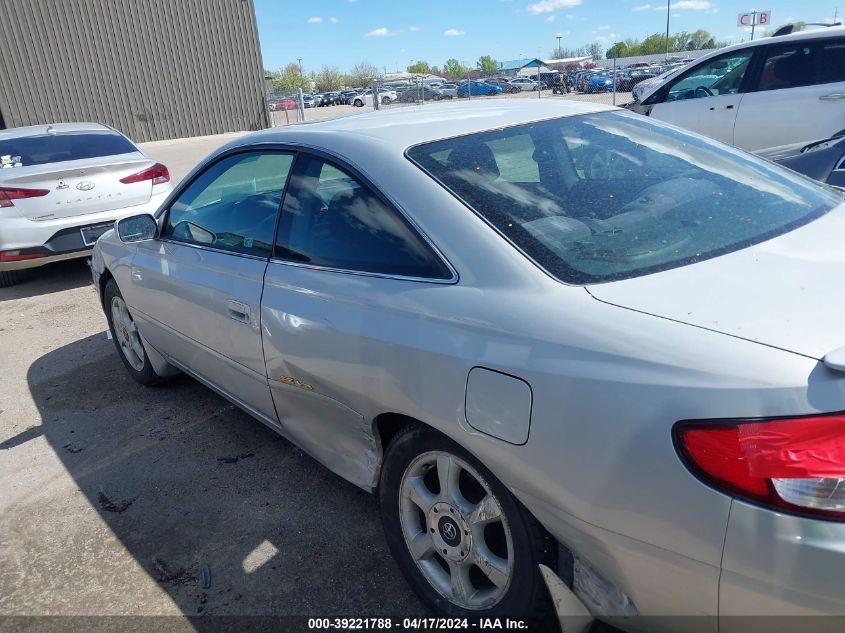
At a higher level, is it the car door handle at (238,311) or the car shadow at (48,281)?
the car door handle at (238,311)

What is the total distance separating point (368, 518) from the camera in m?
2.81

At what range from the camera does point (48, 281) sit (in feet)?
24.0

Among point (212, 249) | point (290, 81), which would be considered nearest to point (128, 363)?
point (212, 249)

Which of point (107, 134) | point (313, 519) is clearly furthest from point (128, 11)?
point (313, 519)

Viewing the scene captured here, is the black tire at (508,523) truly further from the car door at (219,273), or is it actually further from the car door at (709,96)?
the car door at (709,96)

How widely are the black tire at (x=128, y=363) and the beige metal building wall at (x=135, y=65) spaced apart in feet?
64.2

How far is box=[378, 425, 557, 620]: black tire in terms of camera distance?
1.80 meters

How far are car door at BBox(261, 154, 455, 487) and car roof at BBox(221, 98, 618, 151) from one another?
0.17 metres

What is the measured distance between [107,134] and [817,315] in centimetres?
793

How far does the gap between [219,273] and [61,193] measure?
14.5ft

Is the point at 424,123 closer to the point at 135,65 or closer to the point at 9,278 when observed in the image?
the point at 9,278

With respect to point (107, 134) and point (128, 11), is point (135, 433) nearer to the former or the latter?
point (107, 134)

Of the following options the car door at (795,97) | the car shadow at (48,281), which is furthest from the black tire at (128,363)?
the car door at (795,97)

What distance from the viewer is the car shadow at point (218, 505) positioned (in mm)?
2432
